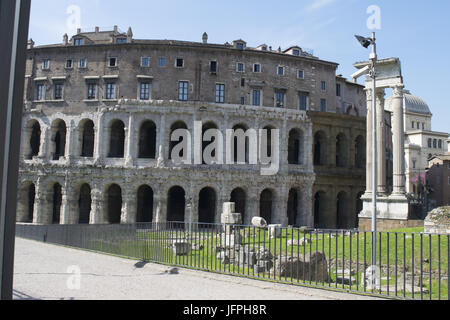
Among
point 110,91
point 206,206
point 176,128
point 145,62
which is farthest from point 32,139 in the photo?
point 206,206

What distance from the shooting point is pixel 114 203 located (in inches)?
1375

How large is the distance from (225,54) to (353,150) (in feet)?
47.2

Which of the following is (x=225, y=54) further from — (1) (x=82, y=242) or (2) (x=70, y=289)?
(2) (x=70, y=289)

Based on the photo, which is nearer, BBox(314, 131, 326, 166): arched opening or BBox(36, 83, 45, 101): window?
BBox(36, 83, 45, 101): window

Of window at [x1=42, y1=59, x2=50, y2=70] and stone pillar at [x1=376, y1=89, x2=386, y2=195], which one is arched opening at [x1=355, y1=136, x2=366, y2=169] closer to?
stone pillar at [x1=376, y1=89, x2=386, y2=195]

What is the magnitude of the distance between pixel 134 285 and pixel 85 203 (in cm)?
2919

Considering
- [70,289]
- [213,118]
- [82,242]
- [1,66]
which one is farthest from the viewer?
[213,118]

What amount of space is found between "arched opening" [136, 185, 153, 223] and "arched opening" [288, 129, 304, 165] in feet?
42.8

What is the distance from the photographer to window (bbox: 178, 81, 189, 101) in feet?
110

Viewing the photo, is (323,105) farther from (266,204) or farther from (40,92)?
(40,92)

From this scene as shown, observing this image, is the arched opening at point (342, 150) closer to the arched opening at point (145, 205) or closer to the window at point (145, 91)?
the arched opening at point (145, 205)

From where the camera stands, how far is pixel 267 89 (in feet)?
114

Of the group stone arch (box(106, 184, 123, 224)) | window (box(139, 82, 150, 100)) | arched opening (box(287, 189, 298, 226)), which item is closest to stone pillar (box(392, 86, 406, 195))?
arched opening (box(287, 189, 298, 226))
